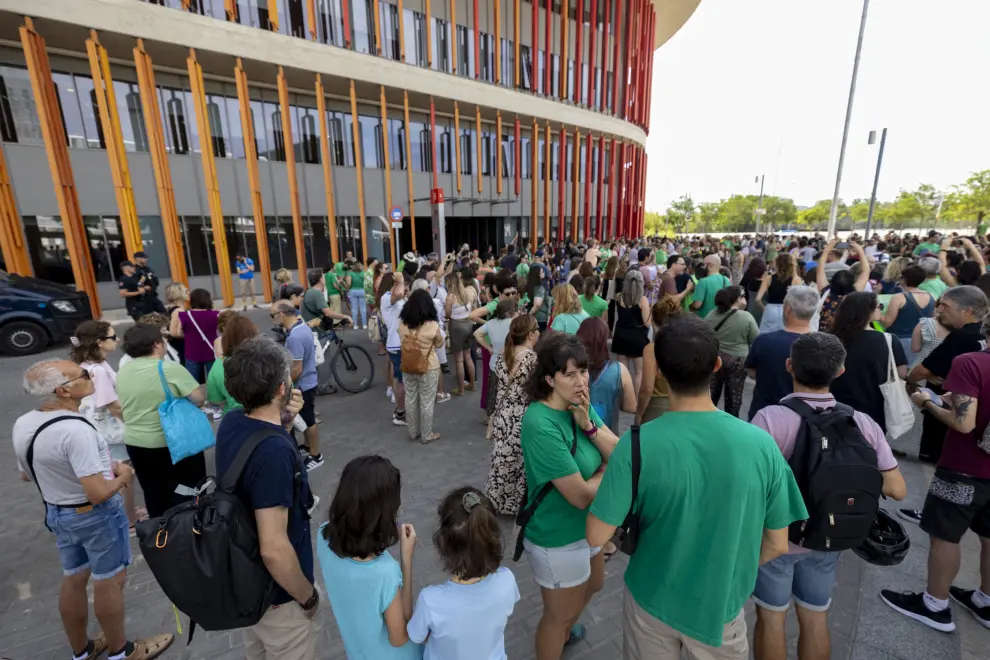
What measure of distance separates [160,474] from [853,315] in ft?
17.9

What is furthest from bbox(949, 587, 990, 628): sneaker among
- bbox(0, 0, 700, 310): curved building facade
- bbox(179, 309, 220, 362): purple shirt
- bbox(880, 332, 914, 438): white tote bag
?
bbox(0, 0, 700, 310): curved building facade

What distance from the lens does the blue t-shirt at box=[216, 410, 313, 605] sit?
181cm

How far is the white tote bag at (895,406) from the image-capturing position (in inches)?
125

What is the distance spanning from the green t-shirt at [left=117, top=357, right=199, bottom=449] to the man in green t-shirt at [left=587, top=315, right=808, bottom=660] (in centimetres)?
328

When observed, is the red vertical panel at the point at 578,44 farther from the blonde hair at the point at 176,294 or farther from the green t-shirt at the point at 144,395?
the green t-shirt at the point at 144,395

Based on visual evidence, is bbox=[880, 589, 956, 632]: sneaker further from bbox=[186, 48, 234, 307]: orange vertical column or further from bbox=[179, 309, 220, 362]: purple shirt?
bbox=[186, 48, 234, 307]: orange vertical column

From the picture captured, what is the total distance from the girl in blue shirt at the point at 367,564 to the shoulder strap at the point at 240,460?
408 mm

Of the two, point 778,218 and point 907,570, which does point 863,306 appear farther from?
point 778,218

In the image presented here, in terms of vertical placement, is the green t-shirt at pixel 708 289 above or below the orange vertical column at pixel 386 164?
below

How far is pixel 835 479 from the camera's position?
1.95 m

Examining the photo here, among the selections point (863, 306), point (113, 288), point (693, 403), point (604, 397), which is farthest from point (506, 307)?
point (113, 288)

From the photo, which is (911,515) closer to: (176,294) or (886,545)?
(886,545)

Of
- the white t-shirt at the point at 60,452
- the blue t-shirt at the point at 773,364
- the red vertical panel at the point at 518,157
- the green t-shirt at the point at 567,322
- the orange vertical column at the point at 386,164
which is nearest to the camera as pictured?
the white t-shirt at the point at 60,452

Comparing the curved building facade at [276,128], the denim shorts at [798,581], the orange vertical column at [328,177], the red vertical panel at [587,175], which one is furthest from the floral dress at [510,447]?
the red vertical panel at [587,175]
